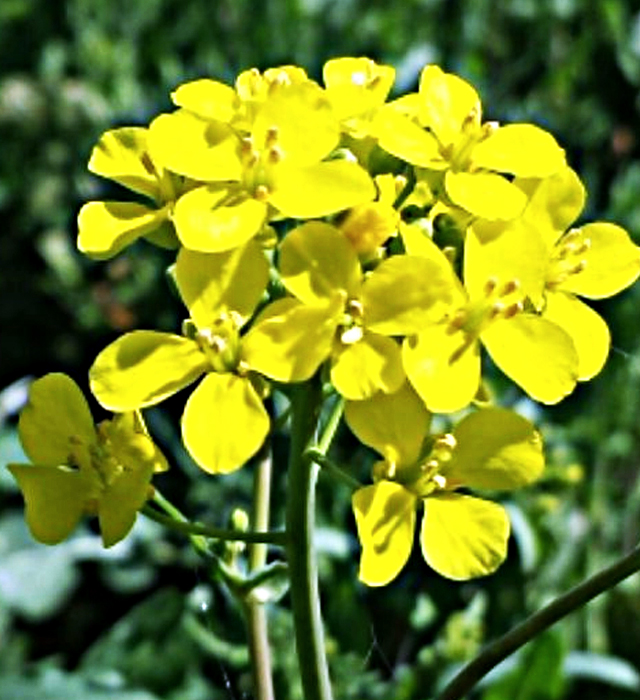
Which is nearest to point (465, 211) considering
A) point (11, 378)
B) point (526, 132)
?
point (526, 132)

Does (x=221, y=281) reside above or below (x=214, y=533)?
above

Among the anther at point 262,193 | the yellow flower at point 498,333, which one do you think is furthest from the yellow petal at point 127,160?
the yellow flower at point 498,333

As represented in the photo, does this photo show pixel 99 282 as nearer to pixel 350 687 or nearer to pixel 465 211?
pixel 350 687

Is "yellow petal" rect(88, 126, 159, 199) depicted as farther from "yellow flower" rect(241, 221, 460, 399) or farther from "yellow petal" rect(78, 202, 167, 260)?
"yellow flower" rect(241, 221, 460, 399)

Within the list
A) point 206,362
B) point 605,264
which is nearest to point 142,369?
point 206,362

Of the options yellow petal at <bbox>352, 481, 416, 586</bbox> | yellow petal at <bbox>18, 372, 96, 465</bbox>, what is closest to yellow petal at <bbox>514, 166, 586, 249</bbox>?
yellow petal at <bbox>352, 481, 416, 586</bbox>

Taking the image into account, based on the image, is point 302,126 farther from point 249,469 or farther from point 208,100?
point 249,469
